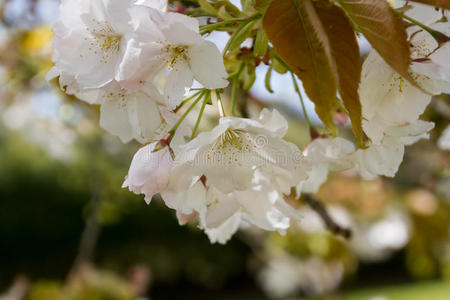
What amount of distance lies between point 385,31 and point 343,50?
42 mm

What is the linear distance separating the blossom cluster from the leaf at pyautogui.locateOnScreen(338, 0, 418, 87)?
0.08m

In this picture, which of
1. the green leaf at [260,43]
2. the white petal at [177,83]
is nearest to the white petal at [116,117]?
the white petal at [177,83]

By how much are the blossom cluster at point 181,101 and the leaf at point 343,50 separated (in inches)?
3.6

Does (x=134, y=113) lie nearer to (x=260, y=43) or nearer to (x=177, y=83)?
(x=177, y=83)

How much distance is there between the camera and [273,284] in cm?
512

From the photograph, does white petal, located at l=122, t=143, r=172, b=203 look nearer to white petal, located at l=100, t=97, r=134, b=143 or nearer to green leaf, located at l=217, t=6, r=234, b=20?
white petal, located at l=100, t=97, r=134, b=143

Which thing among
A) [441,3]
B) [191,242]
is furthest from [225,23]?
[191,242]

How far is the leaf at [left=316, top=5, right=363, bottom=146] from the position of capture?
393mm

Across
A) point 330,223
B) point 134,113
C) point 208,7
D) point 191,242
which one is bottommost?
point 191,242

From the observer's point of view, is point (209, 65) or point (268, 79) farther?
point (268, 79)

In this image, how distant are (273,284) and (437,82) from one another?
16.3ft

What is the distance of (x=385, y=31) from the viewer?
39 cm

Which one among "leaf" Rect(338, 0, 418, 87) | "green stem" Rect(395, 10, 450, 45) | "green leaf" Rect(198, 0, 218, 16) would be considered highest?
"leaf" Rect(338, 0, 418, 87)

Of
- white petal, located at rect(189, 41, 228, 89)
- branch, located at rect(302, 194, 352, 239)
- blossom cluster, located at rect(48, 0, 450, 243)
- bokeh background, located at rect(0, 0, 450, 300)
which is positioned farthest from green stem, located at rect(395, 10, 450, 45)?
bokeh background, located at rect(0, 0, 450, 300)
